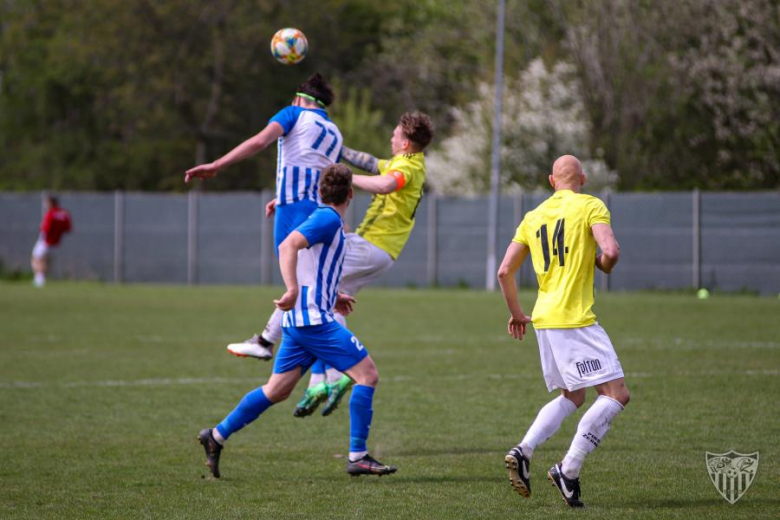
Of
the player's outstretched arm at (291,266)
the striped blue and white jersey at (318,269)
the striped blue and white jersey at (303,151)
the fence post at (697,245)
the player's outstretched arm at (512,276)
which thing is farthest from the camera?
the fence post at (697,245)

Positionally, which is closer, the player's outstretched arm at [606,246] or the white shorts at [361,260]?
the player's outstretched arm at [606,246]

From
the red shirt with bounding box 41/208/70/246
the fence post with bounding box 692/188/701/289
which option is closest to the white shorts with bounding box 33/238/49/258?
the red shirt with bounding box 41/208/70/246

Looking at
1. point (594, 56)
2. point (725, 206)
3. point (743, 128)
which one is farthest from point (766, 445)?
point (594, 56)

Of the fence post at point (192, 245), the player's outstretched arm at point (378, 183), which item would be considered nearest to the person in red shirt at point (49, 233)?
the fence post at point (192, 245)

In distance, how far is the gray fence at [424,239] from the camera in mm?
26031

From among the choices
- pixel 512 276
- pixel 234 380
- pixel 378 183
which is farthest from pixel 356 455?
pixel 234 380

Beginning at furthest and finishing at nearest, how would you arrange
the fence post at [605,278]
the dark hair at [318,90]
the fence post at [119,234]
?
the fence post at [119,234]
the fence post at [605,278]
the dark hair at [318,90]

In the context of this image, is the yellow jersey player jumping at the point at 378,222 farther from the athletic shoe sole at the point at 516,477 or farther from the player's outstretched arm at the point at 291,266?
the athletic shoe sole at the point at 516,477

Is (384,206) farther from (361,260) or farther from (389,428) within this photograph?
(389,428)

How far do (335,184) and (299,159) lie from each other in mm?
1661

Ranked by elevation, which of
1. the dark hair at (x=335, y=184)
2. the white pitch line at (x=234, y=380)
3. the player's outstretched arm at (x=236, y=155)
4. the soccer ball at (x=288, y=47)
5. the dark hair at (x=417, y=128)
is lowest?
the white pitch line at (x=234, y=380)

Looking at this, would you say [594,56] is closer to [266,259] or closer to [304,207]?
[266,259]

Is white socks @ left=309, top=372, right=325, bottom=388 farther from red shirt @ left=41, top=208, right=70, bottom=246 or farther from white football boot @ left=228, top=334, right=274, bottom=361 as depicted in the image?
red shirt @ left=41, top=208, right=70, bottom=246

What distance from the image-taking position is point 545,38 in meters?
37.3
